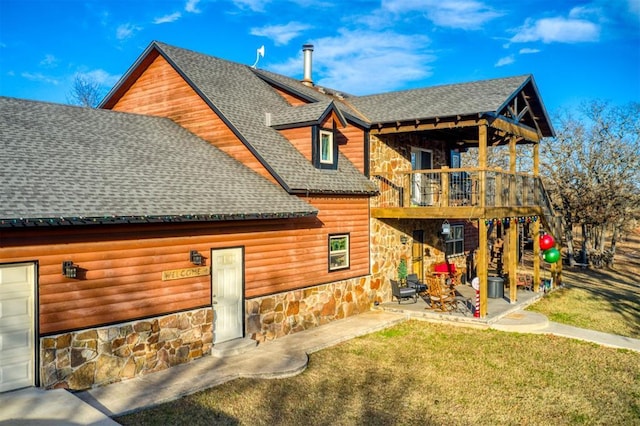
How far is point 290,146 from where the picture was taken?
15.2m

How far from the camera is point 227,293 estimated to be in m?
11.6

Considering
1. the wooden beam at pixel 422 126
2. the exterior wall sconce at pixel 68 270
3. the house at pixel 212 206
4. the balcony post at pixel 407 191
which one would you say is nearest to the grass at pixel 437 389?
the house at pixel 212 206

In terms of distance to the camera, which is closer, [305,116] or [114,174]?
[114,174]

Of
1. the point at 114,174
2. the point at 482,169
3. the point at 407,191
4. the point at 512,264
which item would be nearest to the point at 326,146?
the point at 407,191

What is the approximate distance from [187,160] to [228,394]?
20.5 ft

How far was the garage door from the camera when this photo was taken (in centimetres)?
817

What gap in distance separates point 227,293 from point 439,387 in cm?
497

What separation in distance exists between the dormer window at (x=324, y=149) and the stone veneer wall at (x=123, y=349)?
228 inches

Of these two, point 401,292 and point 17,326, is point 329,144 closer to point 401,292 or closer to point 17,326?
point 401,292

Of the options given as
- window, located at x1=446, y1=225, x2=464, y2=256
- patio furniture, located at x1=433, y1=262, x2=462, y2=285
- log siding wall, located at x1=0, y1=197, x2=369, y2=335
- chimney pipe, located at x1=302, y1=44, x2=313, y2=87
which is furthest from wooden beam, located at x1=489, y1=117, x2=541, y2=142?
chimney pipe, located at x1=302, y1=44, x2=313, y2=87

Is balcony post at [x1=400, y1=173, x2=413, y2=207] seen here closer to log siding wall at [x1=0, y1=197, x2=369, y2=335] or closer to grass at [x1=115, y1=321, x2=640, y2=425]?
log siding wall at [x1=0, y1=197, x2=369, y2=335]

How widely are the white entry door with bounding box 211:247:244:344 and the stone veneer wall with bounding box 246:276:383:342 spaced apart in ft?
0.92

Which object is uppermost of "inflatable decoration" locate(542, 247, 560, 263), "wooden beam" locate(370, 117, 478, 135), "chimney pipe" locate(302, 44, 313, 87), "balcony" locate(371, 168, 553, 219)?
"chimney pipe" locate(302, 44, 313, 87)

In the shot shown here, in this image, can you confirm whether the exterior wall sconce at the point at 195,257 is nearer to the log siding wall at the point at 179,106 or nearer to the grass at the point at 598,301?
the log siding wall at the point at 179,106
